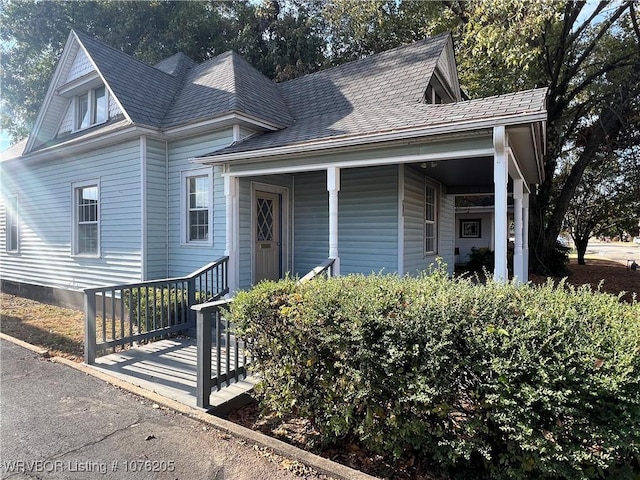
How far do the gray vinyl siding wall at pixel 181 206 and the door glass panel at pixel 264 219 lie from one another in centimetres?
81

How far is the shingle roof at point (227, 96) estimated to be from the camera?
8281 millimetres

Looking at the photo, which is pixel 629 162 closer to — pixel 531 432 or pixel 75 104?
pixel 531 432

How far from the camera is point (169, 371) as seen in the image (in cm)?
494

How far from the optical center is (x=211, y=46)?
63.4ft

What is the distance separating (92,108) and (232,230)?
19.9 ft

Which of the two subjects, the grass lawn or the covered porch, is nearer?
the grass lawn

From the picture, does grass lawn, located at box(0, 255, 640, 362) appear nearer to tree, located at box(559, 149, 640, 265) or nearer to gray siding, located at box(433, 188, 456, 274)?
gray siding, located at box(433, 188, 456, 274)

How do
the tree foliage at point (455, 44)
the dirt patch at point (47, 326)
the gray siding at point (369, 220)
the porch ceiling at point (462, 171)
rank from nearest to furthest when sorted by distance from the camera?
the dirt patch at point (47, 326) → the porch ceiling at point (462, 171) → the gray siding at point (369, 220) → the tree foliage at point (455, 44)

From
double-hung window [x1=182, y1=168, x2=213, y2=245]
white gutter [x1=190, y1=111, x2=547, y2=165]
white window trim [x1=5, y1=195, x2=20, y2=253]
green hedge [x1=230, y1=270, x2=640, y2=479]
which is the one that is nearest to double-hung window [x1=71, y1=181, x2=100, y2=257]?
double-hung window [x1=182, y1=168, x2=213, y2=245]

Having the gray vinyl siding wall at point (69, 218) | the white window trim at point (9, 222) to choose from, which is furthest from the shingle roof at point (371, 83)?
the white window trim at point (9, 222)

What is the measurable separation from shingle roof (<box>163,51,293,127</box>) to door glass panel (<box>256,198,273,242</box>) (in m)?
1.78

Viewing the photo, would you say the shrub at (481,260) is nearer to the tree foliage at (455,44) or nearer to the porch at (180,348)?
the tree foliage at (455,44)

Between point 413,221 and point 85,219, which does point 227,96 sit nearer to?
point 413,221

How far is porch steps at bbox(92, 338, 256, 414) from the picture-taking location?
4090mm
